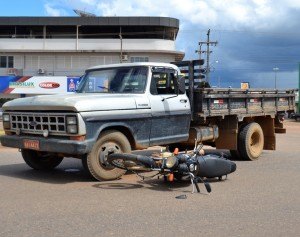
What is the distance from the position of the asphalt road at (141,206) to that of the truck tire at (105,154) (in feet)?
0.62

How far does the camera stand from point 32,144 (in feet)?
29.1

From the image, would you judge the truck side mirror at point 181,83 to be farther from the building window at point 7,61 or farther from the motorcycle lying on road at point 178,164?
the building window at point 7,61

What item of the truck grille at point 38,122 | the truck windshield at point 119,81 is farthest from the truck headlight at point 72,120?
the truck windshield at point 119,81

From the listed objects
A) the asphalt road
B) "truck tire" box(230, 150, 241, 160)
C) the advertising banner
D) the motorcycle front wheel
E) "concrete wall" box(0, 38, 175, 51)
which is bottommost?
the asphalt road

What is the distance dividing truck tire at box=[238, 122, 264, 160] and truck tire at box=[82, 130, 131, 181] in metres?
4.51

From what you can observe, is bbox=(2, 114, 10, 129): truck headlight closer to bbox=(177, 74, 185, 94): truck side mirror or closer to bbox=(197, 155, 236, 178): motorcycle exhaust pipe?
bbox=(177, 74, 185, 94): truck side mirror

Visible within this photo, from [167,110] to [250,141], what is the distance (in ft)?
12.6

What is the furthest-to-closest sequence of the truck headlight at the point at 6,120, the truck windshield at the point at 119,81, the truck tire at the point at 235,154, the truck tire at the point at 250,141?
1. the truck tire at the point at 235,154
2. the truck tire at the point at 250,141
3. the truck windshield at the point at 119,81
4. the truck headlight at the point at 6,120

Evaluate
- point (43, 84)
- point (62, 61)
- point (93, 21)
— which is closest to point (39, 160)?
point (43, 84)

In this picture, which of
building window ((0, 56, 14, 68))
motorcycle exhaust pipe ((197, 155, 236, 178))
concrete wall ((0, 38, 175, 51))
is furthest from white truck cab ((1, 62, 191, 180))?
building window ((0, 56, 14, 68))

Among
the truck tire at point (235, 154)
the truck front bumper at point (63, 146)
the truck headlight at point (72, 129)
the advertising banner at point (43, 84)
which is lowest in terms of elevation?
the truck tire at point (235, 154)

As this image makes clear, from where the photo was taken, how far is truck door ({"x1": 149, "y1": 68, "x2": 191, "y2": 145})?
31.9 ft

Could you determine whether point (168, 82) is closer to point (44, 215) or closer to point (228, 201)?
point (228, 201)

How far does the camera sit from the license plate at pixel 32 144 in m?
8.77
